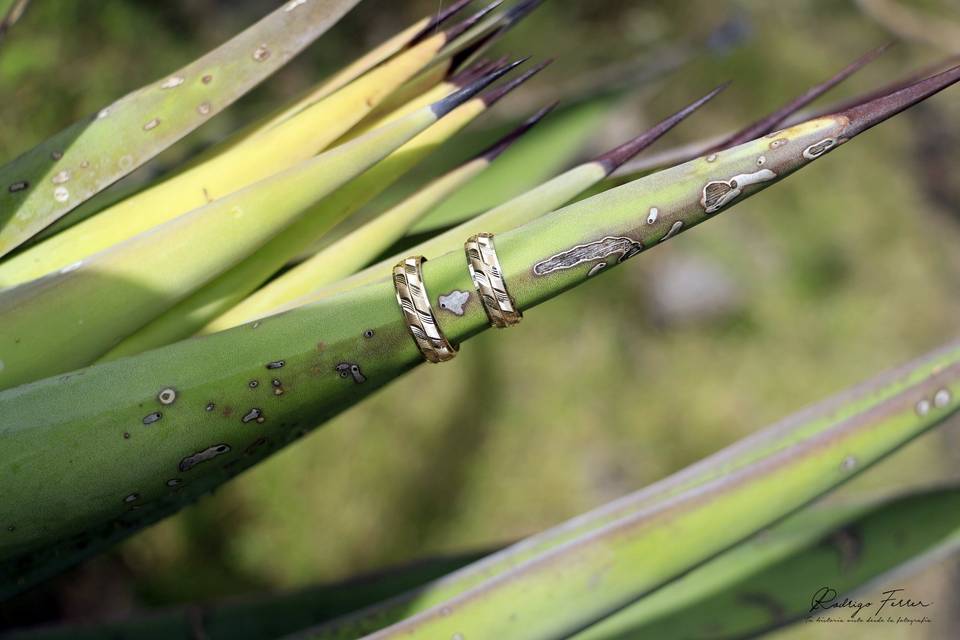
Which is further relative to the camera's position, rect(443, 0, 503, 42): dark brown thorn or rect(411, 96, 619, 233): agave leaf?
rect(411, 96, 619, 233): agave leaf

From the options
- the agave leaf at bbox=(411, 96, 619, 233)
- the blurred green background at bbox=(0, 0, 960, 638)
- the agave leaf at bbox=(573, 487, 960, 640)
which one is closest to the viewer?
the agave leaf at bbox=(573, 487, 960, 640)

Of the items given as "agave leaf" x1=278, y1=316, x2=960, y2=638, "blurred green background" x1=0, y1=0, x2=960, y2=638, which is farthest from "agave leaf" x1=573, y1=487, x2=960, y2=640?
"blurred green background" x1=0, y1=0, x2=960, y2=638

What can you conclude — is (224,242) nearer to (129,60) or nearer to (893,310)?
(129,60)

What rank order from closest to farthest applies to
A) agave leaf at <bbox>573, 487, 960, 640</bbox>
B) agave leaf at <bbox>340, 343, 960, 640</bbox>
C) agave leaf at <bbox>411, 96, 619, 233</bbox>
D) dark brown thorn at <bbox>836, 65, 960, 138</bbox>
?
dark brown thorn at <bbox>836, 65, 960, 138</bbox> → agave leaf at <bbox>340, 343, 960, 640</bbox> → agave leaf at <bbox>573, 487, 960, 640</bbox> → agave leaf at <bbox>411, 96, 619, 233</bbox>

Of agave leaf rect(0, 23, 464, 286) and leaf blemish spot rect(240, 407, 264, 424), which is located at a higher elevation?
agave leaf rect(0, 23, 464, 286)

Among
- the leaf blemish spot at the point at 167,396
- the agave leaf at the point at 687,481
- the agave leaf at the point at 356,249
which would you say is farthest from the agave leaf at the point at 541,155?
the leaf blemish spot at the point at 167,396

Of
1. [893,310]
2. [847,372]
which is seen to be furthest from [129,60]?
[893,310]

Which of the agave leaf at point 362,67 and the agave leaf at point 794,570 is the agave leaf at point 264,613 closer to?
the agave leaf at point 794,570

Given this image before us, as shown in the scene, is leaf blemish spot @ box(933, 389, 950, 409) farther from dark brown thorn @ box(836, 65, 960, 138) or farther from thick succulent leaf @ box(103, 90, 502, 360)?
thick succulent leaf @ box(103, 90, 502, 360)

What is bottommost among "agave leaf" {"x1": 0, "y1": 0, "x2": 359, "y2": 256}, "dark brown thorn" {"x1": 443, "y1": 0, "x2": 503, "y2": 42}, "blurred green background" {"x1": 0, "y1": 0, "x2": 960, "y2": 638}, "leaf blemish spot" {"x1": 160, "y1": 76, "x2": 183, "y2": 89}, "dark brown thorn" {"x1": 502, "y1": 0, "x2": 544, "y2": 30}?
"blurred green background" {"x1": 0, "y1": 0, "x2": 960, "y2": 638}
